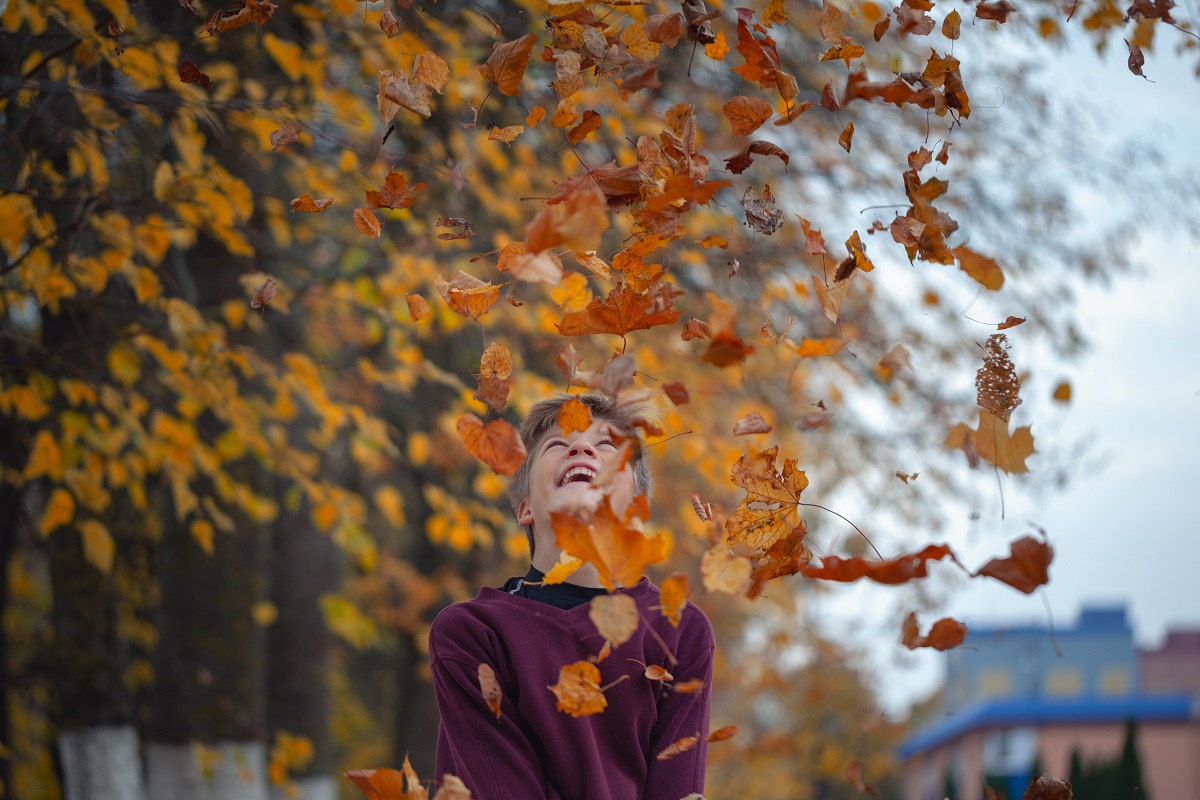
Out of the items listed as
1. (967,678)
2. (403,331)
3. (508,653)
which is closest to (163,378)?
(403,331)

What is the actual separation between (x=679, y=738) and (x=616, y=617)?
526mm

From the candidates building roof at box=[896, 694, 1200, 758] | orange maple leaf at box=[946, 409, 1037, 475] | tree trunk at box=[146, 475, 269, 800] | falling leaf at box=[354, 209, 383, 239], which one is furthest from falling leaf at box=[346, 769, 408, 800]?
building roof at box=[896, 694, 1200, 758]

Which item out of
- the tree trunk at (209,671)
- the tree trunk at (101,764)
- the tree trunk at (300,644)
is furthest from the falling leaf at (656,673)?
the tree trunk at (300,644)

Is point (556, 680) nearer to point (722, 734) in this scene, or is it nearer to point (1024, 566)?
point (722, 734)

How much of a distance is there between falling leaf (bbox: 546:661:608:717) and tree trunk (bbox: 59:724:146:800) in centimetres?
395

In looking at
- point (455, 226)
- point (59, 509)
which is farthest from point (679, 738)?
point (59, 509)

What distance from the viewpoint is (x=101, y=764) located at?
5137 millimetres

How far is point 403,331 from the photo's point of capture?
439 cm

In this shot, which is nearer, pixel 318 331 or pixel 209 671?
pixel 209 671

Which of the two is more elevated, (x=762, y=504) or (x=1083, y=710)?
(x=1083, y=710)

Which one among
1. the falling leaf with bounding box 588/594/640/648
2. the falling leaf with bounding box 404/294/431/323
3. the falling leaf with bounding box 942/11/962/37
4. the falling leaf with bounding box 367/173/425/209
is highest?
the falling leaf with bounding box 942/11/962/37

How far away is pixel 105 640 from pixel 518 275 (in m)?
4.28

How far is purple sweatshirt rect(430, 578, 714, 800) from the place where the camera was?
208 cm

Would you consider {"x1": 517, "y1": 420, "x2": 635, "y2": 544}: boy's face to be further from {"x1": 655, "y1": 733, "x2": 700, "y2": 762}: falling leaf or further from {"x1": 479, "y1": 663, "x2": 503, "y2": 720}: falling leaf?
{"x1": 655, "y1": 733, "x2": 700, "y2": 762}: falling leaf
